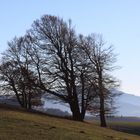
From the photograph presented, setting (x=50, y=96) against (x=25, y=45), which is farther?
(x=25, y=45)

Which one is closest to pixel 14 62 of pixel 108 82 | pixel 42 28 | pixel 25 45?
pixel 25 45

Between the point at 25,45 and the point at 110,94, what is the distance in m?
14.5

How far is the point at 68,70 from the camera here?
59562mm

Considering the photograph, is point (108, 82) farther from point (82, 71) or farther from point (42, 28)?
point (42, 28)

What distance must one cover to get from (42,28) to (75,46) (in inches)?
184

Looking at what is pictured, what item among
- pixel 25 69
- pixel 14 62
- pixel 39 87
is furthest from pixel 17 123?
pixel 14 62

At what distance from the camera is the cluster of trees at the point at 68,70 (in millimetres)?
59062

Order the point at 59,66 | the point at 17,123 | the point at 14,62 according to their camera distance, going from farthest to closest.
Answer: the point at 14,62
the point at 59,66
the point at 17,123

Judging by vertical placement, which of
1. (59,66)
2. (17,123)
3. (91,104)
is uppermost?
(59,66)

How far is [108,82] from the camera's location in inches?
2416

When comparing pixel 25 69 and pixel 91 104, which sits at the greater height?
pixel 25 69

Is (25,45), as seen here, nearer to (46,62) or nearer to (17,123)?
(46,62)

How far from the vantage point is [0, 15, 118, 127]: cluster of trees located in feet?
194

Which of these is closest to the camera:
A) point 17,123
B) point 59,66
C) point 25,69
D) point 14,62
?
point 17,123
